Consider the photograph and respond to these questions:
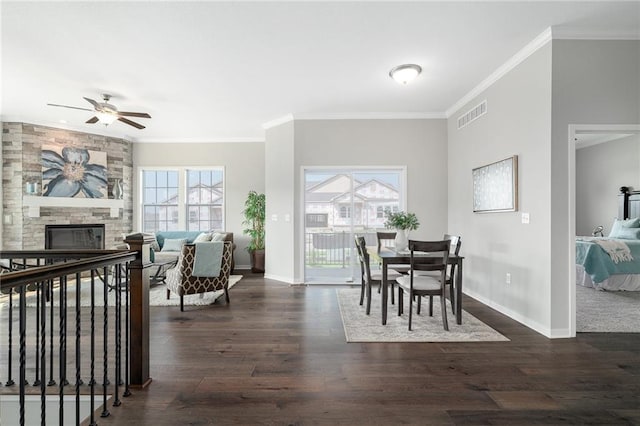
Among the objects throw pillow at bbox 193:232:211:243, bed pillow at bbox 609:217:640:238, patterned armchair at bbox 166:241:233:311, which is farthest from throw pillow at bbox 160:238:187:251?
bed pillow at bbox 609:217:640:238

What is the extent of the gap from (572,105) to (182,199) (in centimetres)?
712

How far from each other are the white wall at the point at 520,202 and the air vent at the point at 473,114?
8 centimetres

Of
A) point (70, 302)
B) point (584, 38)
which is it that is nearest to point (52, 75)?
point (70, 302)

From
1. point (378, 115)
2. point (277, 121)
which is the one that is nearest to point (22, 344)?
point (277, 121)

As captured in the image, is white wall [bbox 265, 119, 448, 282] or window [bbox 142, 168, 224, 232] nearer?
white wall [bbox 265, 119, 448, 282]

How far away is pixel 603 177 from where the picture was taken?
22.9ft

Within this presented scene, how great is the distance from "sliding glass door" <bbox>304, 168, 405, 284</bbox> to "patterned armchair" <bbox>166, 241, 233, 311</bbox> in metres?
1.69

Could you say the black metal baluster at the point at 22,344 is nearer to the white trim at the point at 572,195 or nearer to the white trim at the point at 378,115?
the white trim at the point at 572,195

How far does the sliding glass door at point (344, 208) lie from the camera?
5.63m

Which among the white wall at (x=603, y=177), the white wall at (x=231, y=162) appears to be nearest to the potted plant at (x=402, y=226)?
the white wall at (x=231, y=162)

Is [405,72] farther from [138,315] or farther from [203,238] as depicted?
[203,238]

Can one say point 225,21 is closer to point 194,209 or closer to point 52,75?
point 52,75

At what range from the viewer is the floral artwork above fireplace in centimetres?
597

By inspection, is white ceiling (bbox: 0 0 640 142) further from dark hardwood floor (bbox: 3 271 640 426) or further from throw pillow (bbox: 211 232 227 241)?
dark hardwood floor (bbox: 3 271 640 426)
